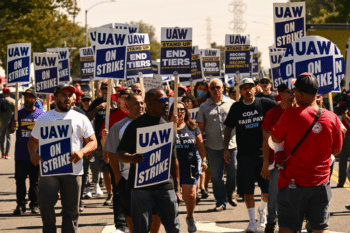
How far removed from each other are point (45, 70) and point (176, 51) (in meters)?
2.82

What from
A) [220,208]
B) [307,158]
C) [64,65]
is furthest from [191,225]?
[64,65]

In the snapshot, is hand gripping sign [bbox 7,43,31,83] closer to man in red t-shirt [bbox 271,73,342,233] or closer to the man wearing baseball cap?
the man wearing baseball cap

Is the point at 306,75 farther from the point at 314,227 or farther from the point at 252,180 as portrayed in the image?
the point at 252,180

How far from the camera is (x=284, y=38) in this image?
11.7m

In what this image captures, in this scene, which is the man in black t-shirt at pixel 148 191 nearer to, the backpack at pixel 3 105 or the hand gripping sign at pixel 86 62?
the backpack at pixel 3 105

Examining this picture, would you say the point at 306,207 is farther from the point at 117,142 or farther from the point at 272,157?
the point at 117,142

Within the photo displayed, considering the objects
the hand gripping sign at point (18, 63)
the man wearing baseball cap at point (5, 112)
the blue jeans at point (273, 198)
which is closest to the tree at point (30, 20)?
the man wearing baseball cap at point (5, 112)

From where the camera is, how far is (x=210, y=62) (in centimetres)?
2491

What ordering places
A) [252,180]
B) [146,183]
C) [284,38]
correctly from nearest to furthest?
1. [146,183]
2. [252,180]
3. [284,38]

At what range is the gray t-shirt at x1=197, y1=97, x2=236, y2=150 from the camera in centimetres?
1052

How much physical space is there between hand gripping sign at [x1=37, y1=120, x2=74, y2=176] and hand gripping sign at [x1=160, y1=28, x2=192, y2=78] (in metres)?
6.02

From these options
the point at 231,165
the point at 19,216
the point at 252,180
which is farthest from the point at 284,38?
the point at 19,216

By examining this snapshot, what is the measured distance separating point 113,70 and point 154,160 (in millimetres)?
4406

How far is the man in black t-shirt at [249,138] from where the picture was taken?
8906 mm
